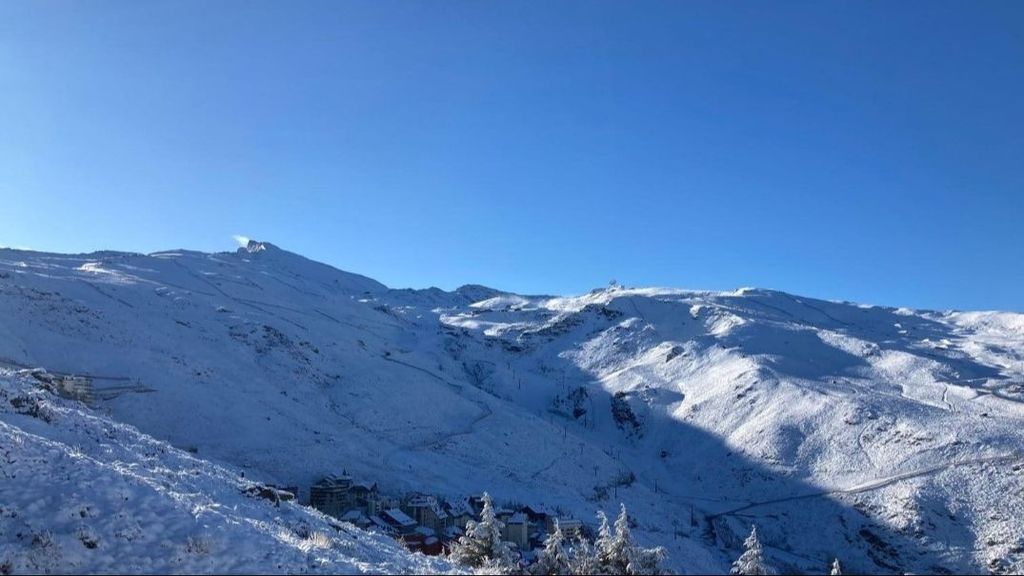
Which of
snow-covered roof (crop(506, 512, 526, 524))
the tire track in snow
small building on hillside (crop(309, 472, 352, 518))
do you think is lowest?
small building on hillside (crop(309, 472, 352, 518))

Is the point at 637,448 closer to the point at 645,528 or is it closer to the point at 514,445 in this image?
the point at 514,445

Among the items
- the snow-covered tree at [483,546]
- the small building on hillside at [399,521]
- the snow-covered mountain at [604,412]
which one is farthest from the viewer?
the snow-covered mountain at [604,412]

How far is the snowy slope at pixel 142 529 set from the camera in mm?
12398

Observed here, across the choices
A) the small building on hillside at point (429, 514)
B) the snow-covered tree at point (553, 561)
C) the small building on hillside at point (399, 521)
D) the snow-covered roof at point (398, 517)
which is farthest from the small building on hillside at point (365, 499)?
the snow-covered tree at point (553, 561)

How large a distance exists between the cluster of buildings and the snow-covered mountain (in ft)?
17.2

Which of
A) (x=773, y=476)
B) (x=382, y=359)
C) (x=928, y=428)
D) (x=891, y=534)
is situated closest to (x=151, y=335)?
(x=382, y=359)

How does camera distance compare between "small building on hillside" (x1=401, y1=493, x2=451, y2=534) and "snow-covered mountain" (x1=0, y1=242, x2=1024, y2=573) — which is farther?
"snow-covered mountain" (x1=0, y1=242, x2=1024, y2=573)

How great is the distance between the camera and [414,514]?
2240 inches

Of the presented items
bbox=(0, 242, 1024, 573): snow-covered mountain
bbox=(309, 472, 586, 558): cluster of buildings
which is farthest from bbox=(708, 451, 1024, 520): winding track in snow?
bbox=(309, 472, 586, 558): cluster of buildings

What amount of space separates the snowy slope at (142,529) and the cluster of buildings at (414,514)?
3290 centimetres

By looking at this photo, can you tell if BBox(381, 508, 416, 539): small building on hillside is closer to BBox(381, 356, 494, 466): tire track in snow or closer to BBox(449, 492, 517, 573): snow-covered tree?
BBox(381, 356, 494, 466): tire track in snow

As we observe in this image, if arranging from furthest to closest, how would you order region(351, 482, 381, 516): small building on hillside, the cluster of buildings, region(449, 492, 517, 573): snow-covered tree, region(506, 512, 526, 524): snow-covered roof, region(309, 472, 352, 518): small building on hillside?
region(351, 482, 381, 516): small building on hillside < region(506, 512, 526, 524): snow-covered roof < region(309, 472, 352, 518): small building on hillside < the cluster of buildings < region(449, 492, 517, 573): snow-covered tree

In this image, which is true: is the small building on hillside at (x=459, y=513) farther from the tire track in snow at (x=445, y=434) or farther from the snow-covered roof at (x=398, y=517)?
the tire track in snow at (x=445, y=434)

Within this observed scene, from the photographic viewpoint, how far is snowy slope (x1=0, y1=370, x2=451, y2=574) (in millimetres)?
12398
